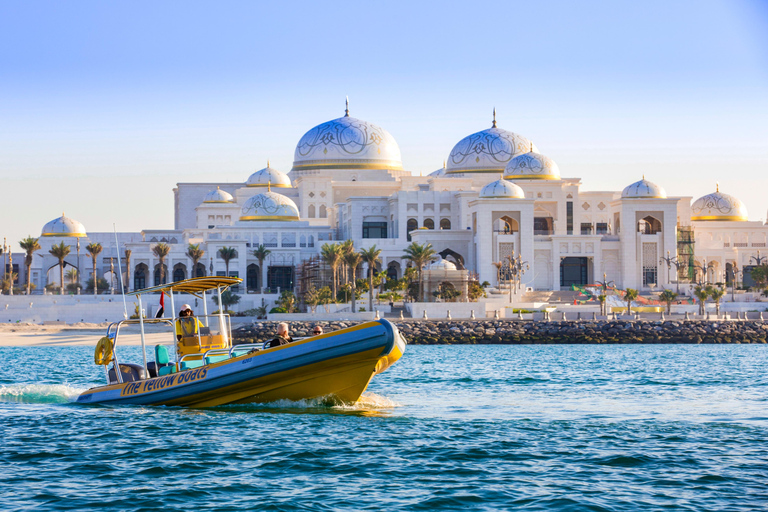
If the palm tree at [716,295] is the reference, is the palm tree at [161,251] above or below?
above

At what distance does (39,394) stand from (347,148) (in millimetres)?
66880

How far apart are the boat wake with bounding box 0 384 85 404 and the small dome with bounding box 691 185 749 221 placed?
7056 centimetres

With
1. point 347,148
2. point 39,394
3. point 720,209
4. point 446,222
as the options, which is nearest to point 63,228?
point 347,148

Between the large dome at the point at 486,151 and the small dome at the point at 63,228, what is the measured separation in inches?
1243

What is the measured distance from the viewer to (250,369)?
19719 mm

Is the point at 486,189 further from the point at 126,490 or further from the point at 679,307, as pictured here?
the point at 126,490

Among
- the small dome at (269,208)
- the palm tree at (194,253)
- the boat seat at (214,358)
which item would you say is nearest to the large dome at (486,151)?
the small dome at (269,208)

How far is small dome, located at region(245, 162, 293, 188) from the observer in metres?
90.9

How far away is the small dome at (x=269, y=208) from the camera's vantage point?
265ft

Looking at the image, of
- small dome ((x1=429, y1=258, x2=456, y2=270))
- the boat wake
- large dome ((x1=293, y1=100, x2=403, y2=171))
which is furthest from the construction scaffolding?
the boat wake

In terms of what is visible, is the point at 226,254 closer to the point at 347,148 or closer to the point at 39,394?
the point at 347,148

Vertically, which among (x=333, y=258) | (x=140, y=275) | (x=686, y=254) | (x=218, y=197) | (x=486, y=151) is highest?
(x=486, y=151)

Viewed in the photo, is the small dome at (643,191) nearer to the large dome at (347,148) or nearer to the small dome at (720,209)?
the small dome at (720,209)

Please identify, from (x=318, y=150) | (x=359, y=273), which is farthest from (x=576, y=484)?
(x=318, y=150)
